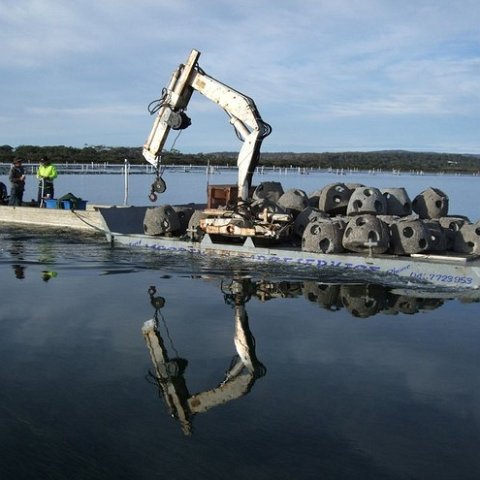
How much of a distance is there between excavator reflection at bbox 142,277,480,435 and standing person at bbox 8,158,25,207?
12286 mm

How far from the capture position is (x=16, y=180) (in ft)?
73.3

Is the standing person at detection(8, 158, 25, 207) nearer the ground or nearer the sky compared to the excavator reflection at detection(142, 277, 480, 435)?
nearer the sky

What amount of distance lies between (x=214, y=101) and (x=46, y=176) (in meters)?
8.67

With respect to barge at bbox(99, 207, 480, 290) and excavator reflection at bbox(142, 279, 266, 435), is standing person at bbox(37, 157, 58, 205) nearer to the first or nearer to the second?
barge at bbox(99, 207, 480, 290)

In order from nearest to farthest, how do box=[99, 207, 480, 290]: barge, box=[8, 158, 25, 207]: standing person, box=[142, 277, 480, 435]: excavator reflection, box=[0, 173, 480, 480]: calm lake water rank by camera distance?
box=[0, 173, 480, 480]: calm lake water
box=[142, 277, 480, 435]: excavator reflection
box=[99, 207, 480, 290]: barge
box=[8, 158, 25, 207]: standing person

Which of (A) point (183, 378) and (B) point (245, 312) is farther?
(B) point (245, 312)

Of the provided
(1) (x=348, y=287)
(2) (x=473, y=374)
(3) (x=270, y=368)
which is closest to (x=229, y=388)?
(3) (x=270, y=368)

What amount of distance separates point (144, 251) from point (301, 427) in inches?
399

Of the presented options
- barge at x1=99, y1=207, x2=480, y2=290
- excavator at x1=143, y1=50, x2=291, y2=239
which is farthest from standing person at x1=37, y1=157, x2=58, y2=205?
barge at x1=99, y1=207, x2=480, y2=290

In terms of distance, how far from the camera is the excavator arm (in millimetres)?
14844

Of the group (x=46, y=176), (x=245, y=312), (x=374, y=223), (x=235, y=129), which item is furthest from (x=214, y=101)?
(x=46, y=176)

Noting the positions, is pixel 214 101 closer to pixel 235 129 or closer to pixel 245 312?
pixel 235 129

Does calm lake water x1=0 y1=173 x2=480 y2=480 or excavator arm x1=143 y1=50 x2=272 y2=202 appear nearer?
calm lake water x1=0 y1=173 x2=480 y2=480

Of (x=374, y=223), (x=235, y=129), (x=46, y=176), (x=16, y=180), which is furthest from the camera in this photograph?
(x=16, y=180)
